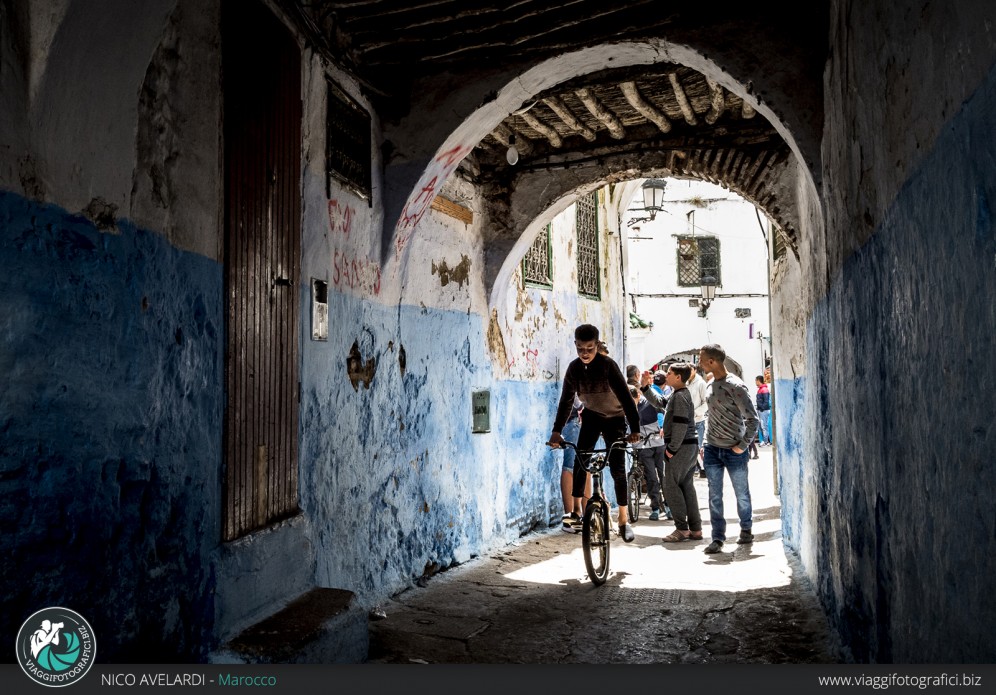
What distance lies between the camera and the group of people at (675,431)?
5852 millimetres

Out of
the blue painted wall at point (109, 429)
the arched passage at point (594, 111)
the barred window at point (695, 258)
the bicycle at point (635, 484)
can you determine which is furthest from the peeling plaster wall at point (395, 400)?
the barred window at point (695, 258)

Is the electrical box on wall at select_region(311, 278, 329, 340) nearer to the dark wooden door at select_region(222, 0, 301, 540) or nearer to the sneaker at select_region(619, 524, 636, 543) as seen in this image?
the dark wooden door at select_region(222, 0, 301, 540)

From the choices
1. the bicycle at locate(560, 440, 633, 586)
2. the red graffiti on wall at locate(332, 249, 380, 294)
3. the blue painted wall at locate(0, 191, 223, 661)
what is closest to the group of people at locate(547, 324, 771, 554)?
the bicycle at locate(560, 440, 633, 586)

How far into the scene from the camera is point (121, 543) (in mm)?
2736

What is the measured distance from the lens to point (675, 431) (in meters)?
7.17

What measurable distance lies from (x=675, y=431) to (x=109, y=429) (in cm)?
541

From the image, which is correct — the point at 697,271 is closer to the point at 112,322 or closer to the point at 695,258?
the point at 695,258

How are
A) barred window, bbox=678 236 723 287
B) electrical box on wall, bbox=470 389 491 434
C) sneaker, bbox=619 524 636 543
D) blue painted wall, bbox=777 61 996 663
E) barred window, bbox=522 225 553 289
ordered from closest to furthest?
blue painted wall, bbox=777 61 996 663 < sneaker, bbox=619 524 636 543 < electrical box on wall, bbox=470 389 491 434 < barred window, bbox=522 225 553 289 < barred window, bbox=678 236 723 287

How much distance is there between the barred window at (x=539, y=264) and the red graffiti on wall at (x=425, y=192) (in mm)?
3103

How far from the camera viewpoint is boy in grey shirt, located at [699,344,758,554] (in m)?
6.60

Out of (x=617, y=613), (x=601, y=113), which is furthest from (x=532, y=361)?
(x=617, y=613)

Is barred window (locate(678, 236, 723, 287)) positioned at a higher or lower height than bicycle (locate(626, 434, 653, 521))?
higher

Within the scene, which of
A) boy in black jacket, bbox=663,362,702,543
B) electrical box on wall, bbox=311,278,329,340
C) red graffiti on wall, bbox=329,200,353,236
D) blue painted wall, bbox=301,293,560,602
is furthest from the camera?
boy in black jacket, bbox=663,362,702,543

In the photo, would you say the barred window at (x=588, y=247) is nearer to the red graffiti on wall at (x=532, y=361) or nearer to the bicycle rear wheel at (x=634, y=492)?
the red graffiti on wall at (x=532, y=361)
